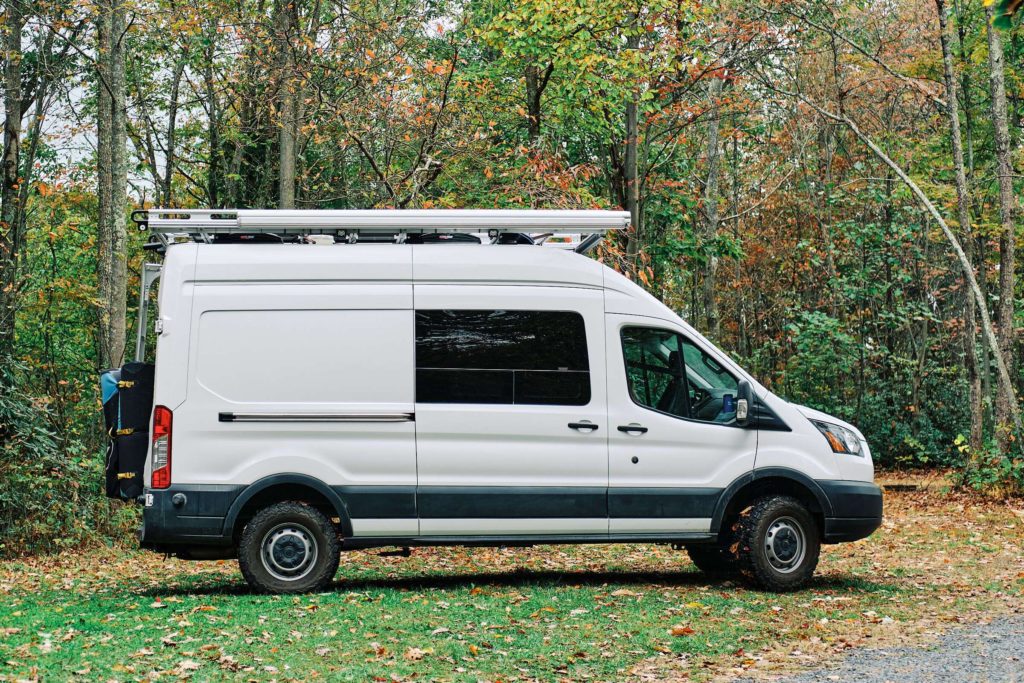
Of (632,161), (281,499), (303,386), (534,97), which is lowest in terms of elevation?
(281,499)

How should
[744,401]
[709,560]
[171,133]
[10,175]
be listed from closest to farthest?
1. [744,401]
2. [709,560]
3. [10,175]
4. [171,133]

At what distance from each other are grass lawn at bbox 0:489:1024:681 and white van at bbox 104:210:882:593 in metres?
0.49

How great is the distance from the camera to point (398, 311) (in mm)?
8750

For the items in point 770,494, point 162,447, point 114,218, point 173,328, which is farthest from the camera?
point 114,218

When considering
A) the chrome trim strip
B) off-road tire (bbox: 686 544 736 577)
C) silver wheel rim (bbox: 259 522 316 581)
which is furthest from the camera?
off-road tire (bbox: 686 544 736 577)

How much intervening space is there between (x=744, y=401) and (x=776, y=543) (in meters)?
1.19

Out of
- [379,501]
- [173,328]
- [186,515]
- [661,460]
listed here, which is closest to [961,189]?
[661,460]

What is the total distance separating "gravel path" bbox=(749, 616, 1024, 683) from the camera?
Result: 6168mm

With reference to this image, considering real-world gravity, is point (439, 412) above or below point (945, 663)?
above

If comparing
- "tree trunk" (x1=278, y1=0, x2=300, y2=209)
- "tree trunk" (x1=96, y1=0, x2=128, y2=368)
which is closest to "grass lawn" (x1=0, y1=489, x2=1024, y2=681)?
"tree trunk" (x1=96, y1=0, x2=128, y2=368)

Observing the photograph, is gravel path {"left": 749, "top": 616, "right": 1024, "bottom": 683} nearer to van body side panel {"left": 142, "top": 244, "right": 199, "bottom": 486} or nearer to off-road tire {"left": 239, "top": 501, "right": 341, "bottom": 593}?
off-road tire {"left": 239, "top": 501, "right": 341, "bottom": 593}

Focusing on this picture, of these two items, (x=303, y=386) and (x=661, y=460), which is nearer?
(x=303, y=386)

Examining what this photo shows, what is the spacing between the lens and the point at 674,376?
909 centimetres

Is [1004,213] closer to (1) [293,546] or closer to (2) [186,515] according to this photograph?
(1) [293,546]
